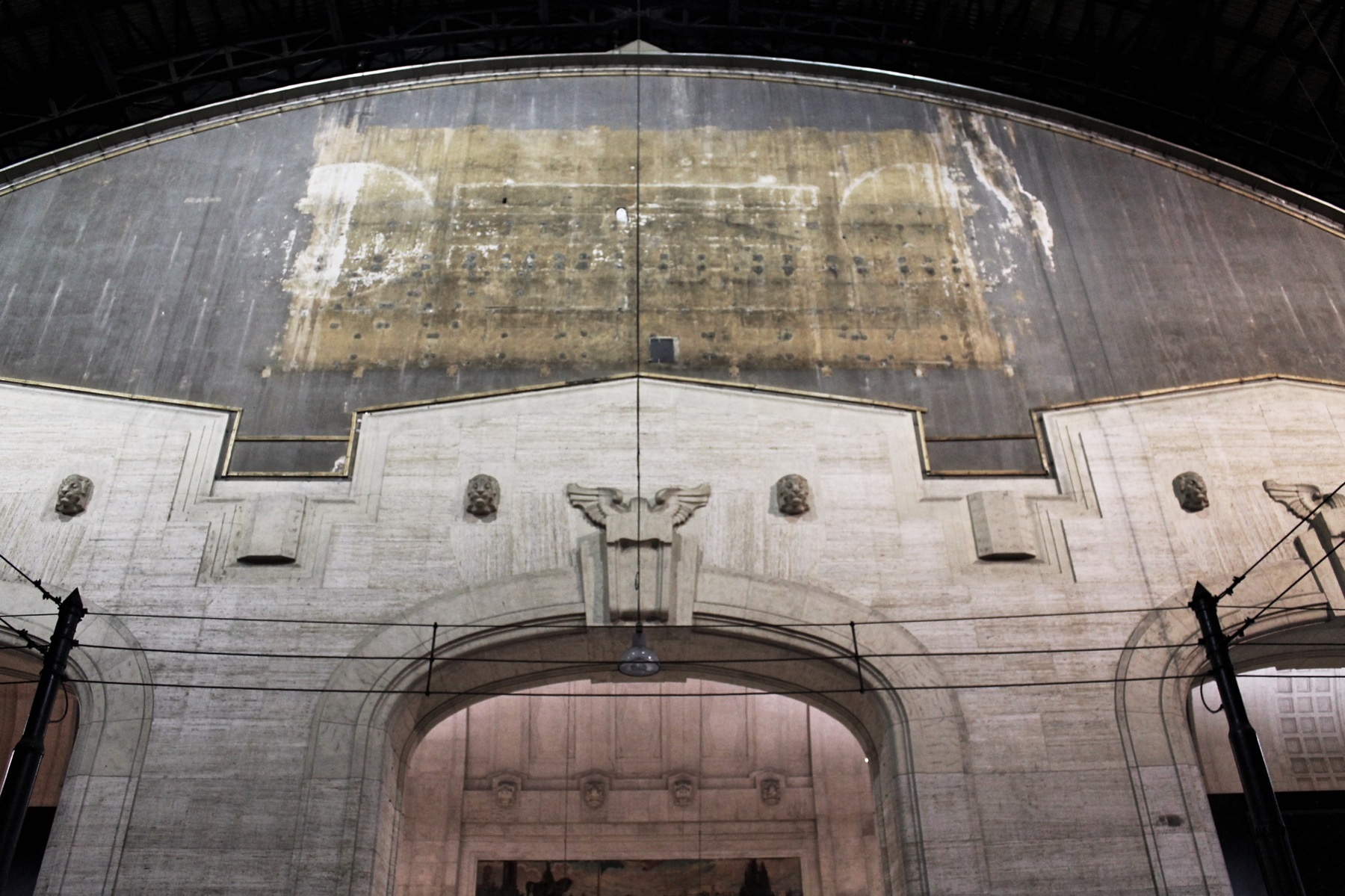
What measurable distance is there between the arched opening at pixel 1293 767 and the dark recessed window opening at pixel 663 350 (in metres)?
8.96

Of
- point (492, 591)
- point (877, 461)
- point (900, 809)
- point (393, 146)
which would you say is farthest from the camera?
point (393, 146)

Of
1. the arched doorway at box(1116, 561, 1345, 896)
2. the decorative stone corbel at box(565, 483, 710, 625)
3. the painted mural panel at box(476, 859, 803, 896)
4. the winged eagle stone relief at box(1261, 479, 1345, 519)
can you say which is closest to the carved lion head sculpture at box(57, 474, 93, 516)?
the decorative stone corbel at box(565, 483, 710, 625)

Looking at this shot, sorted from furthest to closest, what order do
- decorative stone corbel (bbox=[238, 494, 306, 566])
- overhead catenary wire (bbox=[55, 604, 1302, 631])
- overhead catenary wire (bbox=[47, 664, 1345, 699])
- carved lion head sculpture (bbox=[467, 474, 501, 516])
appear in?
carved lion head sculpture (bbox=[467, 474, 501, 516])
decorative stone corbel (bbox=[238, 494, 306, 566])
overhead catenary wire (bbox=[55, 604, 1302, 631])
overhead catenary wire (bbox=[47, 664, 1345, 699])

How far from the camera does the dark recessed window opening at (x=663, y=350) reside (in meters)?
16.1

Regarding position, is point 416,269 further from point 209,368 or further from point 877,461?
point 877,461

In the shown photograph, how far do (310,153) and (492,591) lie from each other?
8976 millimetres

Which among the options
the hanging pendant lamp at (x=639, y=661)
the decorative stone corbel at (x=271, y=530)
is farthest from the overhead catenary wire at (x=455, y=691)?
the hanging pendant lamp at (x=639, y=661)

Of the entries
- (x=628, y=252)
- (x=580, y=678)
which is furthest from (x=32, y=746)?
(x=628, y=252)

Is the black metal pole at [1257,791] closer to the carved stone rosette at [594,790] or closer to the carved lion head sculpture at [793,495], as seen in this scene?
the carved lion head sculpture at [793,495]

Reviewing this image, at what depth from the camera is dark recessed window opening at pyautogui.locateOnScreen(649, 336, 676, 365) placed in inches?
632

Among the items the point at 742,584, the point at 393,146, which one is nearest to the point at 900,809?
the point at 742,584

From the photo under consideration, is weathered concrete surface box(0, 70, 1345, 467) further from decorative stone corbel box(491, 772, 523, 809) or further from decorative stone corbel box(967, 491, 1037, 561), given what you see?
decorative stone corbel box(491, 772, 523, 809)

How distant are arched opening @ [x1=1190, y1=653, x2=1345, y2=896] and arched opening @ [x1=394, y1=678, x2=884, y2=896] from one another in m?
5.18

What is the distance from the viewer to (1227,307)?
57.0 ft
